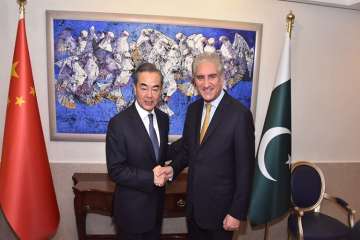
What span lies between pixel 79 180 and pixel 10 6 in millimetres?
1514

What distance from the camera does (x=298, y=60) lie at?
105 inches

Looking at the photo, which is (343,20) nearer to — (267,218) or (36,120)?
(267,218)

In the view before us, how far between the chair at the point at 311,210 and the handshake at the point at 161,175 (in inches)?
48.2

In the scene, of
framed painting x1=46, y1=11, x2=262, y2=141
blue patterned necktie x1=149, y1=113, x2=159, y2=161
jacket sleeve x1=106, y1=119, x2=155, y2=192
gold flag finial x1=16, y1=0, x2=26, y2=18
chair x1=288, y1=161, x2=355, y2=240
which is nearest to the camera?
jacket sleeve x1=106, y1=119, x2=155, y2=192

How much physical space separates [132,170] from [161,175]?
0.16m

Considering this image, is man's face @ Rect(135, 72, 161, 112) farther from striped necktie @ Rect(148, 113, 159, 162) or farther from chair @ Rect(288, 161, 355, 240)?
chair @ Rect(288, 161, 355, 240)

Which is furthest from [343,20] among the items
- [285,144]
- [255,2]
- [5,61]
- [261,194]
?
[5,61]

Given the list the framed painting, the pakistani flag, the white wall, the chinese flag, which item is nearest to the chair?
the pakistani flag

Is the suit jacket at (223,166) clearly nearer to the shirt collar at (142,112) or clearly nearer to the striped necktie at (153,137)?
the striped necktie at (153,137)

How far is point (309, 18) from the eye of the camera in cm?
263

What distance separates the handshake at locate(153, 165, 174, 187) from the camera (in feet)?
5.11

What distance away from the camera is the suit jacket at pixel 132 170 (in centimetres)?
155

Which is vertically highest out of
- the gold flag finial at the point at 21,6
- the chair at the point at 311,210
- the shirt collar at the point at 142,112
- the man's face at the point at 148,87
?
the gold flag finial at the point at 21,6

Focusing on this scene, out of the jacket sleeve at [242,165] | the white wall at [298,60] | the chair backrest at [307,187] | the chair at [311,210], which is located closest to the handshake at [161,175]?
the jacket sleeve at [242,165]
